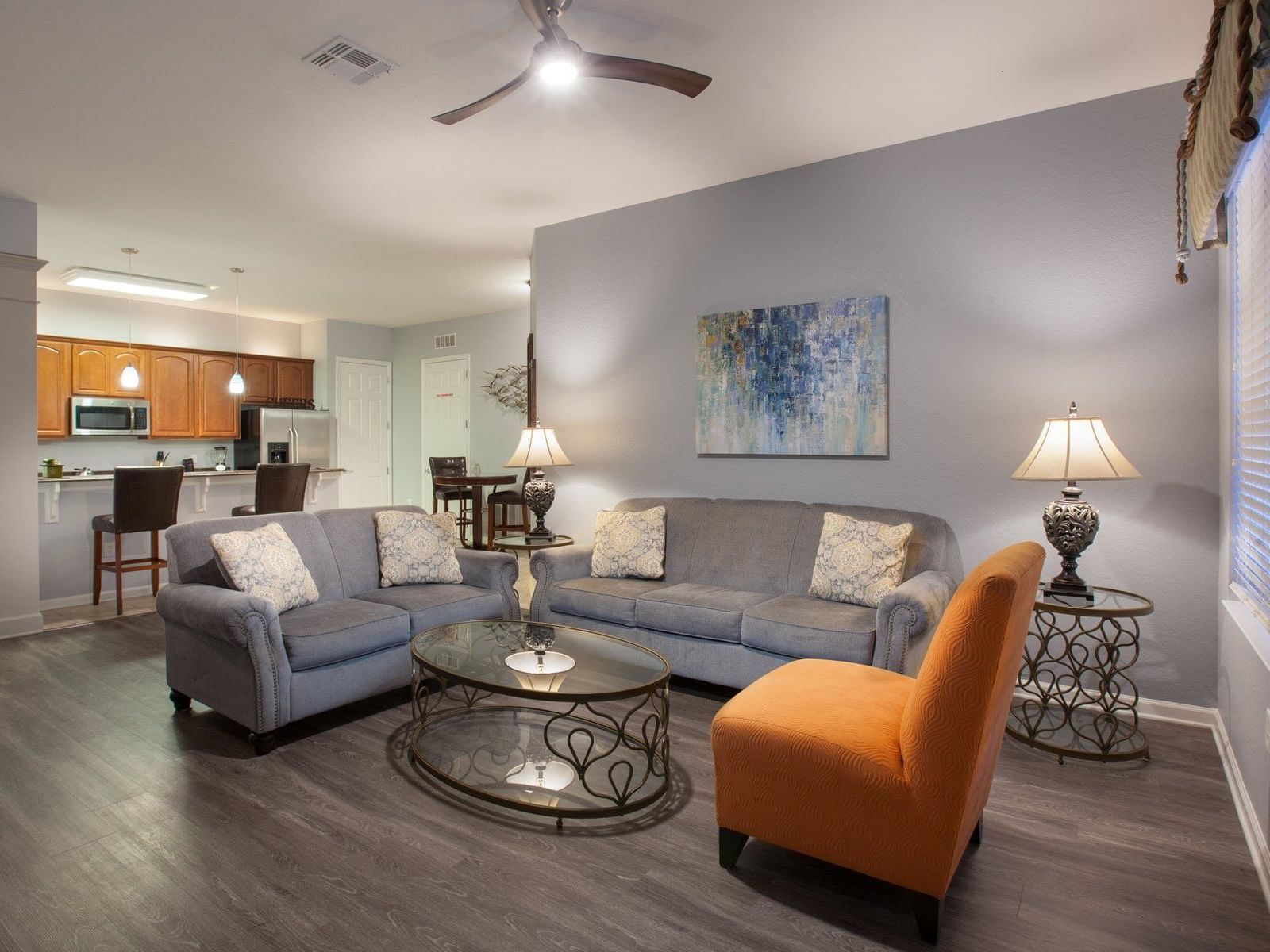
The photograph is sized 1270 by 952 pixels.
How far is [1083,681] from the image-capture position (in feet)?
10.9

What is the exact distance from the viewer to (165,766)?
269cm

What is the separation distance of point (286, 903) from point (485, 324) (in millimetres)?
7007

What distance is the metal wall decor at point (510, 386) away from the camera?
25.9 feet

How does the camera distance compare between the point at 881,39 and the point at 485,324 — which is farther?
the point at 485,324

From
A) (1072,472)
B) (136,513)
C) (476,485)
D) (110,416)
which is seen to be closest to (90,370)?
(110,416)

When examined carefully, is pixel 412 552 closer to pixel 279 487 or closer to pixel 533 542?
pixel 533 542

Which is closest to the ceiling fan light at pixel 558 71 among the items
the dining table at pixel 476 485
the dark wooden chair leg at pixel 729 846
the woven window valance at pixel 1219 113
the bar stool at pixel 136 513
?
the woven window valance at pixel 1219 113

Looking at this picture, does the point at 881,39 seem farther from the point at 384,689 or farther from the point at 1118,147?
the point at 384,689

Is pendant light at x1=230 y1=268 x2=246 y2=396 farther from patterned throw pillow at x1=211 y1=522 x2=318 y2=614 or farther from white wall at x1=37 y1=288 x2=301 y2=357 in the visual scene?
patterned throw pillow at x1=211 y1=522 x2=318 y2=614

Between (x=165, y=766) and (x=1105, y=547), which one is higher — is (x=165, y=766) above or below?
below

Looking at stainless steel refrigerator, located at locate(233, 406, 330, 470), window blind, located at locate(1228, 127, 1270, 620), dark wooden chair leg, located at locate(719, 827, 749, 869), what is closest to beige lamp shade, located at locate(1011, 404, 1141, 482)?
window blind, located at locate(1228, 127, 1270, 620)

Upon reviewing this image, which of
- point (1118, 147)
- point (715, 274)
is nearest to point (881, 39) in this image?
point (1118, 147)

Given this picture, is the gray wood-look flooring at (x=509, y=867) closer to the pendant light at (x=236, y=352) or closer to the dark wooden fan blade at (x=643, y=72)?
the dark wooden fan blade at (x=643, y=72)

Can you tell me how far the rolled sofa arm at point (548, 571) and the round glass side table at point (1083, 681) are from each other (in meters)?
2.23
